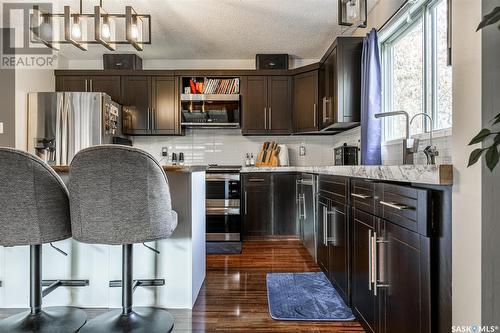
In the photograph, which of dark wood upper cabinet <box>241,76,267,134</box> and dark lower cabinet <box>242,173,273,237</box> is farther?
dark wood upper cabinet <box>241,76,267,134</box>

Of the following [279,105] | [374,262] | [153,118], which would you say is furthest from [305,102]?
[374,262]

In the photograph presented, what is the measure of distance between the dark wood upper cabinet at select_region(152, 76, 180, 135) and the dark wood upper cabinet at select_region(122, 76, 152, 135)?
8cm

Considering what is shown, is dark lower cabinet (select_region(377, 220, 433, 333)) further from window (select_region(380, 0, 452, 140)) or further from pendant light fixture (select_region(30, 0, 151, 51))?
pendant light fixture (select_region(30, 0, 151, 51))

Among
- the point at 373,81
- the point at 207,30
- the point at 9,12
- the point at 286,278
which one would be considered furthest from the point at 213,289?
the point at 9,12

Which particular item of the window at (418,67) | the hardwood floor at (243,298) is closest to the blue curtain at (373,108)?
the window at (418,67)

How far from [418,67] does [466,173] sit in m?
2.19

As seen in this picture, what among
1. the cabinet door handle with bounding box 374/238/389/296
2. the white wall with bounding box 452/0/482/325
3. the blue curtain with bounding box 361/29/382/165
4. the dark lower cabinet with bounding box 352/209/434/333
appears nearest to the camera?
the white wall with bounding box 452/0/482/325

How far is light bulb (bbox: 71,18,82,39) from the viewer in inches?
100

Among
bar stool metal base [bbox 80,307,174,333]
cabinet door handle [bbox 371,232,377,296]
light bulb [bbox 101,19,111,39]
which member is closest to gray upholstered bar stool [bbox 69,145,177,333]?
Answer: bar stool metal base [bbox 80,307,174,333]

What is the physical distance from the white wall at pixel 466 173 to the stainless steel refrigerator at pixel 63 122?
12.4 ft

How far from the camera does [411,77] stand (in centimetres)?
297

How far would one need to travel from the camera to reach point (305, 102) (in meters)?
4.50

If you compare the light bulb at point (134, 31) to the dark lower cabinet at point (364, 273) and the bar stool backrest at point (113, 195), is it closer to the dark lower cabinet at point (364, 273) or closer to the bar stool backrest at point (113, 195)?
the bar stool backrest at point (113, 195)

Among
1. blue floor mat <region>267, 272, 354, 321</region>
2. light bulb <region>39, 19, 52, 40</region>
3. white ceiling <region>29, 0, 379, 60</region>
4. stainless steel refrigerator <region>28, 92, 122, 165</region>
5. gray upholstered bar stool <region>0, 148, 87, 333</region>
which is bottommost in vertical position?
blue floor mat <region>267, 272, 354, 321</region>
